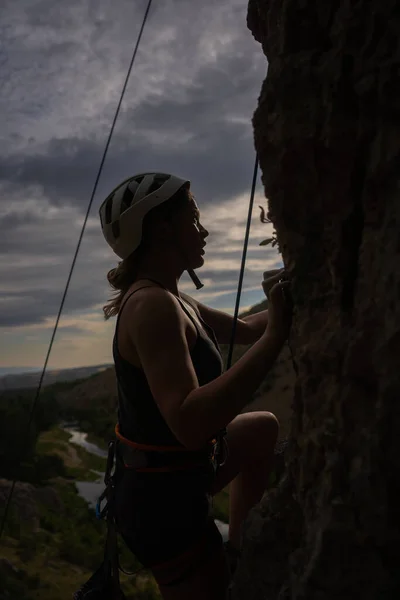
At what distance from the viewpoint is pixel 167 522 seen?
2480mm

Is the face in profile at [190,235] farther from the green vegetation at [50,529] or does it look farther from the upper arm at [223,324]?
the green vegetation at [50,529]

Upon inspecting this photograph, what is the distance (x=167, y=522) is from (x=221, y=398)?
A: 2.63 feet

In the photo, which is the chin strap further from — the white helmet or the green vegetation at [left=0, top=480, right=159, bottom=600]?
the green vegetation at [left=0, top=480, right=159, bottom=600]

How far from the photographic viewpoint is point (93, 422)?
3950cm

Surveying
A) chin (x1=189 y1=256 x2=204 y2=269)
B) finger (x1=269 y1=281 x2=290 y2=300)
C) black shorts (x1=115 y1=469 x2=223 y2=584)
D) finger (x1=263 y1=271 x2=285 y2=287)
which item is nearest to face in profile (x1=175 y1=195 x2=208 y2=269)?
chin (x1=189 y1=256 x2=204 y2=269)

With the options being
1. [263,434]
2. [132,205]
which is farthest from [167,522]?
[132,205]

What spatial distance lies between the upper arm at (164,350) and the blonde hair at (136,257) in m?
0.47

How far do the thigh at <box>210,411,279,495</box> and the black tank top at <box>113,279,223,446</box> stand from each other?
1.82 ft

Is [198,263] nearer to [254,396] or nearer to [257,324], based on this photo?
[257,324]

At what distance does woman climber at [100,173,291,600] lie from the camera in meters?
2.18

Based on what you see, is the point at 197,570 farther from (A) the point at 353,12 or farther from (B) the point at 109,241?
(A) the point at 353,12

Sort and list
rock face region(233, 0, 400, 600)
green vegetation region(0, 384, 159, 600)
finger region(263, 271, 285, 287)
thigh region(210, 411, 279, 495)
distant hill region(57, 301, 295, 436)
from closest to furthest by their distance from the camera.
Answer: rock face region(233, 0, 400, 600) → finger region(263, 271, 285, 287) → thigh region(210, 411, 279, 495) → green vegetation region(0, 384, 159, 600) → distant hill region(57, 301, 295, 436)

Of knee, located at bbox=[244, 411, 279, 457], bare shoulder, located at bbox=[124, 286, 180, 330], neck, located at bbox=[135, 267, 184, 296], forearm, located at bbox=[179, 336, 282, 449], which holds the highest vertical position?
neck, located at bbox=[135, 267, 184, 296]

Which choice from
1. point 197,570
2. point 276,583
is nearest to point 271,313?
point 276,583
